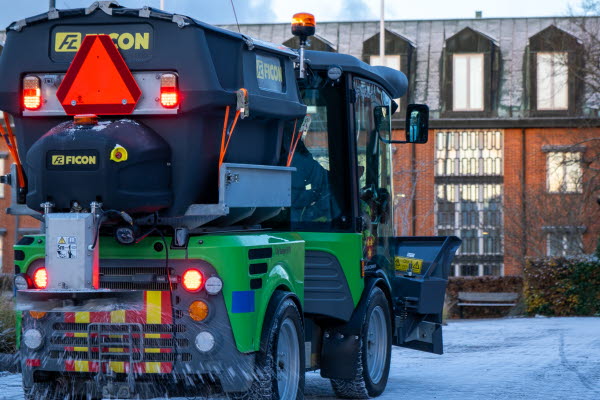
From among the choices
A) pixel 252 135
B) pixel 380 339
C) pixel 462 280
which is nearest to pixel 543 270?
pixel 462 280

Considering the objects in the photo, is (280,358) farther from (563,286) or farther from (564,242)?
(564,242)

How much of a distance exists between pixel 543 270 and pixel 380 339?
15.0 metres

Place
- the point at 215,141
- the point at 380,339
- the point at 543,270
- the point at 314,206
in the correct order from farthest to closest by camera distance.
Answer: the point at 543,270, the point at 380,339, the point at 314,206, the point at 215,141

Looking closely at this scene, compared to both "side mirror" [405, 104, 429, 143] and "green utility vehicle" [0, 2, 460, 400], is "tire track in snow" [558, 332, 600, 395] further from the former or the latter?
"green utility vehicle" [0, 2, 460, 400]

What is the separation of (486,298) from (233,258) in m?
24.5

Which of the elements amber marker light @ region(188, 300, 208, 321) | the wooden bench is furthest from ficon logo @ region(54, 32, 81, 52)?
the wooden bench

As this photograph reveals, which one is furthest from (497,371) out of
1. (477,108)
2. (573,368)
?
(477,108)

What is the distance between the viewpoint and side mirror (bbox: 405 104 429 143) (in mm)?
10500

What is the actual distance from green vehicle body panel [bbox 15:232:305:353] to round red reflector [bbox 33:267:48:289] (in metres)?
0.08

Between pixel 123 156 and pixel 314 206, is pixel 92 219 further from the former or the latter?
pixel 314 206

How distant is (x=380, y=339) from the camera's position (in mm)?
10242

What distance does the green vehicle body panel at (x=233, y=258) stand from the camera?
7.06 m

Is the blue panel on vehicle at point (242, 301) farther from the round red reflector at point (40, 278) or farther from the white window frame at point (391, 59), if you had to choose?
the white window frame at point (391, 59)

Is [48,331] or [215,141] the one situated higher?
[215,141]
